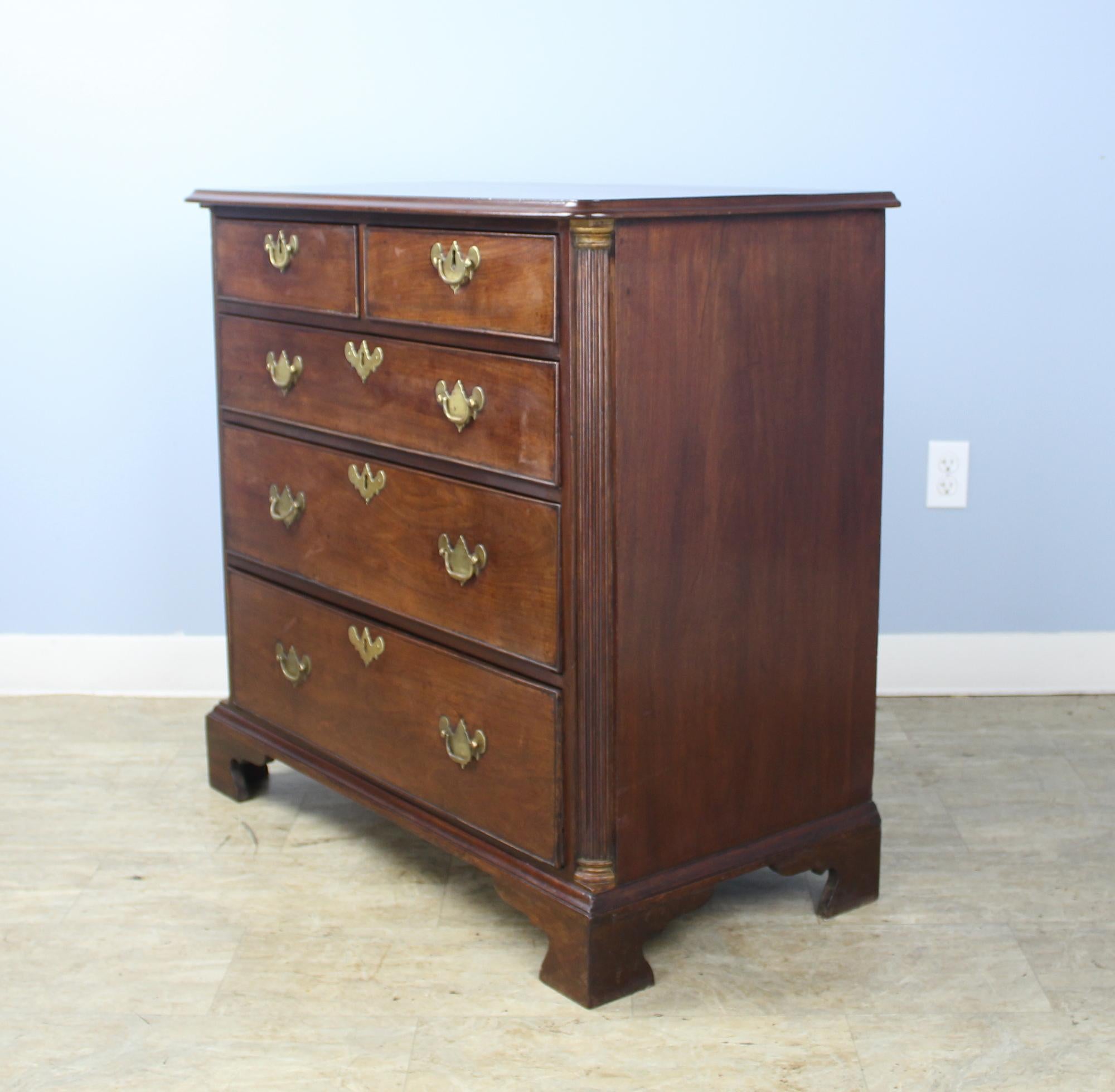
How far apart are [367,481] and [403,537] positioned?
9 cm

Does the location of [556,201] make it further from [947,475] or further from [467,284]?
[947,475]

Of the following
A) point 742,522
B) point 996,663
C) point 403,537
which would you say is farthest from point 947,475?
point 403,537

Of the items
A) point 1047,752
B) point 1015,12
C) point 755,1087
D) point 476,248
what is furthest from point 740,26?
point 755,1087

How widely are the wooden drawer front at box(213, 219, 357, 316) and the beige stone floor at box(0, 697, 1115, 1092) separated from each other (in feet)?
2.36

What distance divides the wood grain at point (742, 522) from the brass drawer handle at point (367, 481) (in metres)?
0.39

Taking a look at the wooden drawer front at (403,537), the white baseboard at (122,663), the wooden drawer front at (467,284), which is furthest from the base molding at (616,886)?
the white baseboard at (122,663)

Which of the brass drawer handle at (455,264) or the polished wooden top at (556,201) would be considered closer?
the polished wooden top at (556,201)

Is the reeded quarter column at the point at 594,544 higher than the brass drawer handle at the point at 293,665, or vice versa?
the reeded quarter column at the point at 594,544

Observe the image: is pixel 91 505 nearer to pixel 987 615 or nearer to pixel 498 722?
pixel 498 722

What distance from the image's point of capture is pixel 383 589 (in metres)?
1.90

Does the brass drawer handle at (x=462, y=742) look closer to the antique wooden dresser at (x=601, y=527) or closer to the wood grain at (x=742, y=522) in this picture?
the antique wooden dresser at (x=601, y=527)

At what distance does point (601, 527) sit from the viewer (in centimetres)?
158

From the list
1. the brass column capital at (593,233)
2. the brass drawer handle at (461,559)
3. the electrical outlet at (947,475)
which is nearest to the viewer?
the brass column capital at (593,233)

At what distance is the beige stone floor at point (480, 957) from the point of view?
1.56 meters
